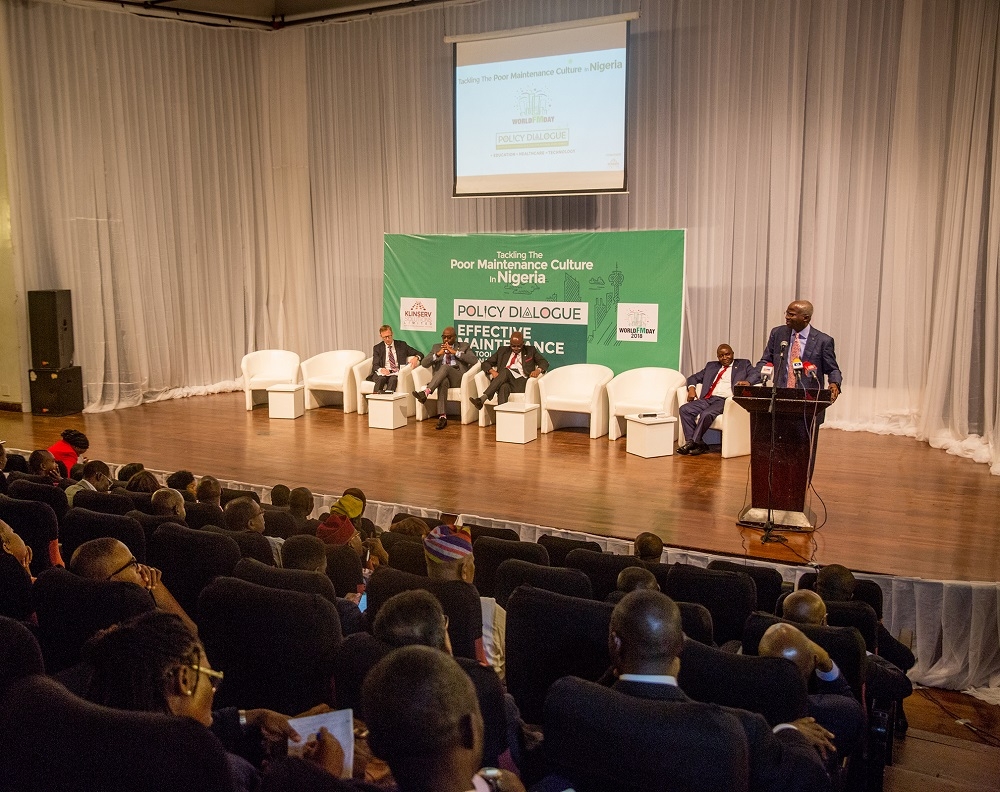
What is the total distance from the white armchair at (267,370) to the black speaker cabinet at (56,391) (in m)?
1.84

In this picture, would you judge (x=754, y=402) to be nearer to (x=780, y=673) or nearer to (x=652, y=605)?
(x=780, y=673)

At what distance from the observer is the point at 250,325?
42.7 feet

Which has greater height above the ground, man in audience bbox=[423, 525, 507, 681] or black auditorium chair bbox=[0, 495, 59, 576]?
man in audience bbox=[423, 525, 507, 681]

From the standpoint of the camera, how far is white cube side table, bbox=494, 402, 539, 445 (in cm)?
891

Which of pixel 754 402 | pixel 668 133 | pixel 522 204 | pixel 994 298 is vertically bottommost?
pixel 754 402

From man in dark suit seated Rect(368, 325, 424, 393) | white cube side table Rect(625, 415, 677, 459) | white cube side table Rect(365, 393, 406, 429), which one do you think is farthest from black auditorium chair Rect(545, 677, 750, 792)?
man in dark suit seated Rect(368, 325, 424, 393)

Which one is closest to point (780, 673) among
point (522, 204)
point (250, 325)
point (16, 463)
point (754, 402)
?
point (754, 402)

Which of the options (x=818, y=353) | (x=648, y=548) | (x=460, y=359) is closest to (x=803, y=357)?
(x=818, y=353)

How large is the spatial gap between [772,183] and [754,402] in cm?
476

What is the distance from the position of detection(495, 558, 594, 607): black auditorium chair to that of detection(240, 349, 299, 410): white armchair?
7.76 m

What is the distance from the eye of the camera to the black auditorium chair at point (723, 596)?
3629 millimetres

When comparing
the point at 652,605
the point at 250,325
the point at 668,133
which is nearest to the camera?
the point at 652,605

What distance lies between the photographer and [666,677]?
2037 millimetres

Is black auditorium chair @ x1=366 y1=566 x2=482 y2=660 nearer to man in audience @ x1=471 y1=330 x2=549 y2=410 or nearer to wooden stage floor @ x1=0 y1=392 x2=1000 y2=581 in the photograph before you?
wooden stage floor @ x1=0 y1=392 x2=1000 y2=581
